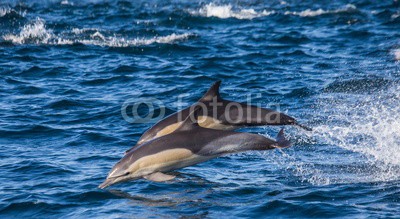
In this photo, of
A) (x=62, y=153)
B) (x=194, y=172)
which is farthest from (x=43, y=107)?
(x=194, y=172)

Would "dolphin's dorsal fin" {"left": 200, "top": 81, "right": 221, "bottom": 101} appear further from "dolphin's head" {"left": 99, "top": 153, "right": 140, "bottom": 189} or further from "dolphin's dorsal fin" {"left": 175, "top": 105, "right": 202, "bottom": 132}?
"dolphin's head" {"left": 99, "top": 153, "right": 140, "bottom": 189}

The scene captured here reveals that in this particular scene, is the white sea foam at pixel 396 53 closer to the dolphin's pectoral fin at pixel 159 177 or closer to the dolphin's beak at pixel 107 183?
the dolphin's pectoral fin at pixel 159 177

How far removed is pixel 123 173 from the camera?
1103 cm

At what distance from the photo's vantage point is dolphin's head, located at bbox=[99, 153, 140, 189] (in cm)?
1101

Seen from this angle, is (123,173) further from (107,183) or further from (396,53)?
(396,53)

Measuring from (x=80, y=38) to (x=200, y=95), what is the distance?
8045 millimetres

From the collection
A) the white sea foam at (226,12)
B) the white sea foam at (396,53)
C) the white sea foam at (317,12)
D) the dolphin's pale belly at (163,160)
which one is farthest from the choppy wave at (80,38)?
the dolphin's pale belly at (163,160)

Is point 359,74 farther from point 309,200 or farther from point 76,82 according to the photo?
point 309,200

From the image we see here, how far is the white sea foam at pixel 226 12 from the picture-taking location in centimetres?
3054

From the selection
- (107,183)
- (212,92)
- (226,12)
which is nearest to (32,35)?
(226,12)

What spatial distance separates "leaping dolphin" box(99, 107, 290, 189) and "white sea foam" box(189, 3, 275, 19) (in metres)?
19.5

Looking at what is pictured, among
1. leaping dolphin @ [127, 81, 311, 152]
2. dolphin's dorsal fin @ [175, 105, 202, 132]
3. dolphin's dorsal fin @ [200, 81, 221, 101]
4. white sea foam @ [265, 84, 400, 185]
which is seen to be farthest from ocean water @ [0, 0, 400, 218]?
dolphin's dorsal fin @ [200, 81, 221, 101]

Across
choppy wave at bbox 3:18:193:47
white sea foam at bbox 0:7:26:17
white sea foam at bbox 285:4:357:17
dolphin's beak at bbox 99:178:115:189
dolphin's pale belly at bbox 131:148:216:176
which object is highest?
white sea foam at bbox 0:7:26:17

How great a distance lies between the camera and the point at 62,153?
1362cm
